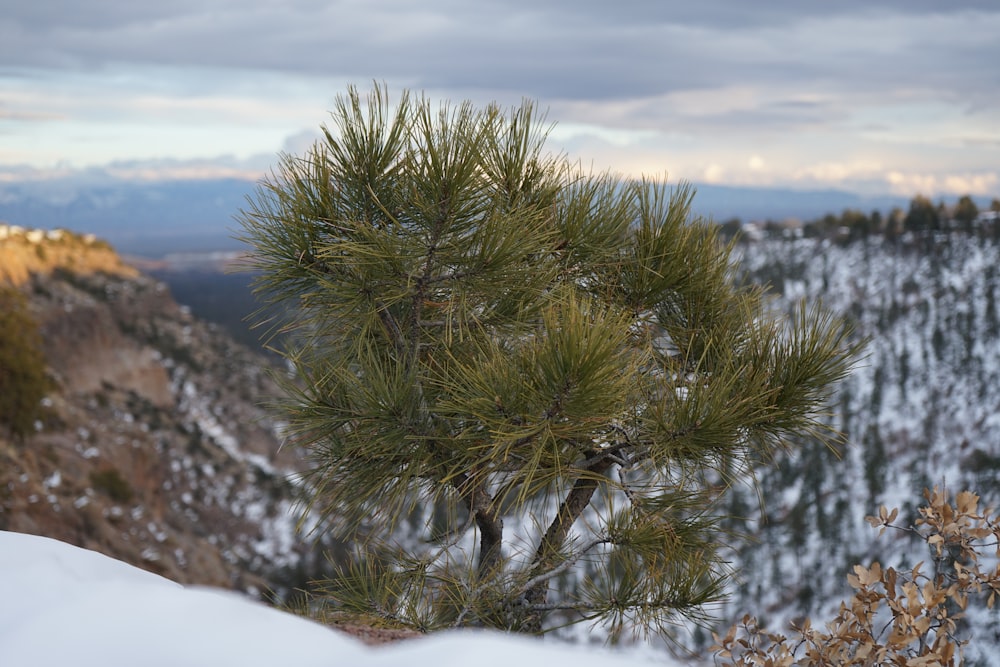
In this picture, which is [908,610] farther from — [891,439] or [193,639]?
[891,439]

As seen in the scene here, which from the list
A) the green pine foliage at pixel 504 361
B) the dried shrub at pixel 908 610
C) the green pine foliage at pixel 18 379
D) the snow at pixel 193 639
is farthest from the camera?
the green pine foliage at pixel 18 379

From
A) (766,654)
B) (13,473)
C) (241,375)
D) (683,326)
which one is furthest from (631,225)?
(241,375)

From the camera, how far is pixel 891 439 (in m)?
27.1

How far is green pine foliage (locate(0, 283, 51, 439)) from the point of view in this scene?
18.3 metres

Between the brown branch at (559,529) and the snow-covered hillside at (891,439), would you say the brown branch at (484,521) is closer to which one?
the brown branch at (559,529)

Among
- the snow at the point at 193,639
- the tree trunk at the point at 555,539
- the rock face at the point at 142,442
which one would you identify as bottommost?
the rock face at the point at 142,442

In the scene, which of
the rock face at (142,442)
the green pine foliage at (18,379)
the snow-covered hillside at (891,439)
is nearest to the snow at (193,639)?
the rock face at (142,442)

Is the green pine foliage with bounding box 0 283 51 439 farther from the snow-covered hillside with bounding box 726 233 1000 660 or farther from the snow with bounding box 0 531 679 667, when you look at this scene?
the snow with bounding box 0 531 679 667

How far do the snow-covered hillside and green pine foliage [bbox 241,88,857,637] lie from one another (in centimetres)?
2042

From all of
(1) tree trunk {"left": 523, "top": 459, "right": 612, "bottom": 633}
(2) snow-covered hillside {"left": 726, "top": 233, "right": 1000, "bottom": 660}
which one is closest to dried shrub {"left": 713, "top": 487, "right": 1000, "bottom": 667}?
(1) tree trunk {"left": 523, "top": 459, "right": 612, "bottom": 633}

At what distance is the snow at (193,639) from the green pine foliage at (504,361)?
5.02ft

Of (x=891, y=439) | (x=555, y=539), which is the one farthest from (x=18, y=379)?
(x=891, y=439)

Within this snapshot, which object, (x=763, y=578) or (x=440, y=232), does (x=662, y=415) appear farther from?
(x=763, y=578)

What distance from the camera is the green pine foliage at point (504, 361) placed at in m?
3.08
